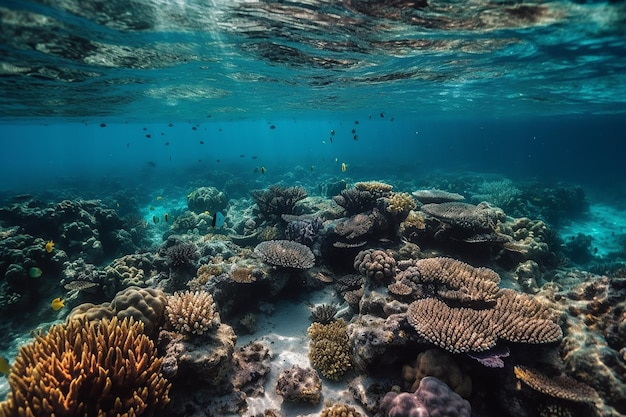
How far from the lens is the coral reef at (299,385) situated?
18.7 feet

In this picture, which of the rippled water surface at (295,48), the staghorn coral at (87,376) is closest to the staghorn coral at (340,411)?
the staghorn coral at (87,376)

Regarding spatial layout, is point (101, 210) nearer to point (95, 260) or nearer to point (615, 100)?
point (95, 260)

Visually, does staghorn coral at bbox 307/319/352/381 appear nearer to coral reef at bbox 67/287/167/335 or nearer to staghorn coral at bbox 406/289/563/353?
staghorn coral at bbox 406/289/563/353

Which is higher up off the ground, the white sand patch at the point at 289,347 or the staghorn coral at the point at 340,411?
the staghorn coral at the point at 340,411

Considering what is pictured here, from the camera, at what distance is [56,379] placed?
3.98 meters

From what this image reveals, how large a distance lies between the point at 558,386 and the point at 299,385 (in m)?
4.14

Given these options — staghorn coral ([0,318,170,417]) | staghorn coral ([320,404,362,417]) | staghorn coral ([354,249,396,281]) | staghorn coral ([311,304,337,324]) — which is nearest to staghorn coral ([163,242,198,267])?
staghorn coral ([311,304,337,324])

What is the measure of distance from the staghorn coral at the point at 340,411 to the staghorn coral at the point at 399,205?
5.82 m

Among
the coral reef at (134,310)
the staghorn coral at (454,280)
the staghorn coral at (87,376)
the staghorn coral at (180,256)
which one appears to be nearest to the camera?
the staghorn coral at (87,376)

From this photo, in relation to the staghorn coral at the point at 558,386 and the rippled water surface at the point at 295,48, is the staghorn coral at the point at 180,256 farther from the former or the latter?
the staghorn coral at the point at 558,386

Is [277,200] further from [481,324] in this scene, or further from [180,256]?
[481,324]

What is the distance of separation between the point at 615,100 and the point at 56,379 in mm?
40831

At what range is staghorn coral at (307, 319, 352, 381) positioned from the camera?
6.27 metres

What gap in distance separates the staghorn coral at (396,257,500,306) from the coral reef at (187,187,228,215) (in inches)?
599
